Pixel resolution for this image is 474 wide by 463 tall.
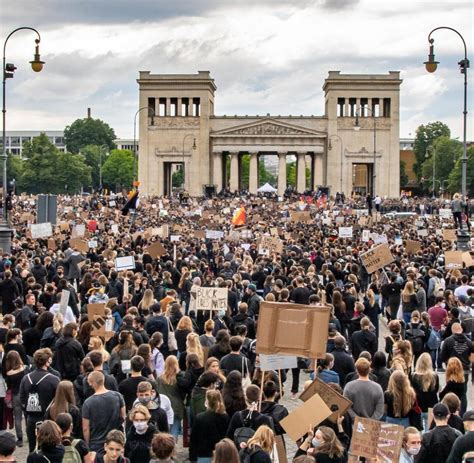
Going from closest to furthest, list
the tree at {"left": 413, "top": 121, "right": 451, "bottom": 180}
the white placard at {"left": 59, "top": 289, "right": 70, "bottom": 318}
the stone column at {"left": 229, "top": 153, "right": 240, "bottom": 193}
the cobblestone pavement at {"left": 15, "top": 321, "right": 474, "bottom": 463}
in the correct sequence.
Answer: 1. the cobblestone pavement at {"left": 15, "top": 321, "right": 474, "bottom": 463}
2. the white placard at {"left": 59, "top": 289, "right": 70, "bottom": 318}
3. the stone column at {"left": 229, "top": 153, "right": 240, "bottom": 193}
4. the tree at {"left": 413, "top": 121, "right": 451, "bottom": 180}

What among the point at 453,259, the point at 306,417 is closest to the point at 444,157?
the point at 453,259

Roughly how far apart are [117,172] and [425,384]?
167 metres

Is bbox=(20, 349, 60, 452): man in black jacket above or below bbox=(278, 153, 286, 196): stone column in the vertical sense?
below

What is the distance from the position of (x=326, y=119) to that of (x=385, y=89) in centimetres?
793

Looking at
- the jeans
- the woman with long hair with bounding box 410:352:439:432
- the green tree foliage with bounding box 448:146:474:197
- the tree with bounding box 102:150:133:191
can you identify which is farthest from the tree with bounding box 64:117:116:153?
the woman with long hair with bounding box 410:352:439:432

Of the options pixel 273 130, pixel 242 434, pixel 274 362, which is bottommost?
pixel 242 434

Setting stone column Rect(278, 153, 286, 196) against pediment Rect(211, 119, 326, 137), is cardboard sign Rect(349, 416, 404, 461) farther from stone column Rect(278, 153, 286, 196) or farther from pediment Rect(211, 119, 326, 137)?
stone column Rect(278, 153, 286, 196)

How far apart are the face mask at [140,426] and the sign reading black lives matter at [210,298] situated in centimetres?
853

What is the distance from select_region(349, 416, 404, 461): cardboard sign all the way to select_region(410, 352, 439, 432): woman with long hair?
10.1 ft

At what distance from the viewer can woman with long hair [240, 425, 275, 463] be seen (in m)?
9.27

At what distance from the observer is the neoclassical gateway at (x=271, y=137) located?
122 metres

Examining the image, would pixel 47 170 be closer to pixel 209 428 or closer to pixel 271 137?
pixel 271 137

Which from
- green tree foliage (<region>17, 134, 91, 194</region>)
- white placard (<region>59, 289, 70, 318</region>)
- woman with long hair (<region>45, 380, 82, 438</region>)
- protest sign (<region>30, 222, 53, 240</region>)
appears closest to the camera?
woman with long hair (<region>45, 380, 82, 438</region>)

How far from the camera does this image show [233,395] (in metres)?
11.5
